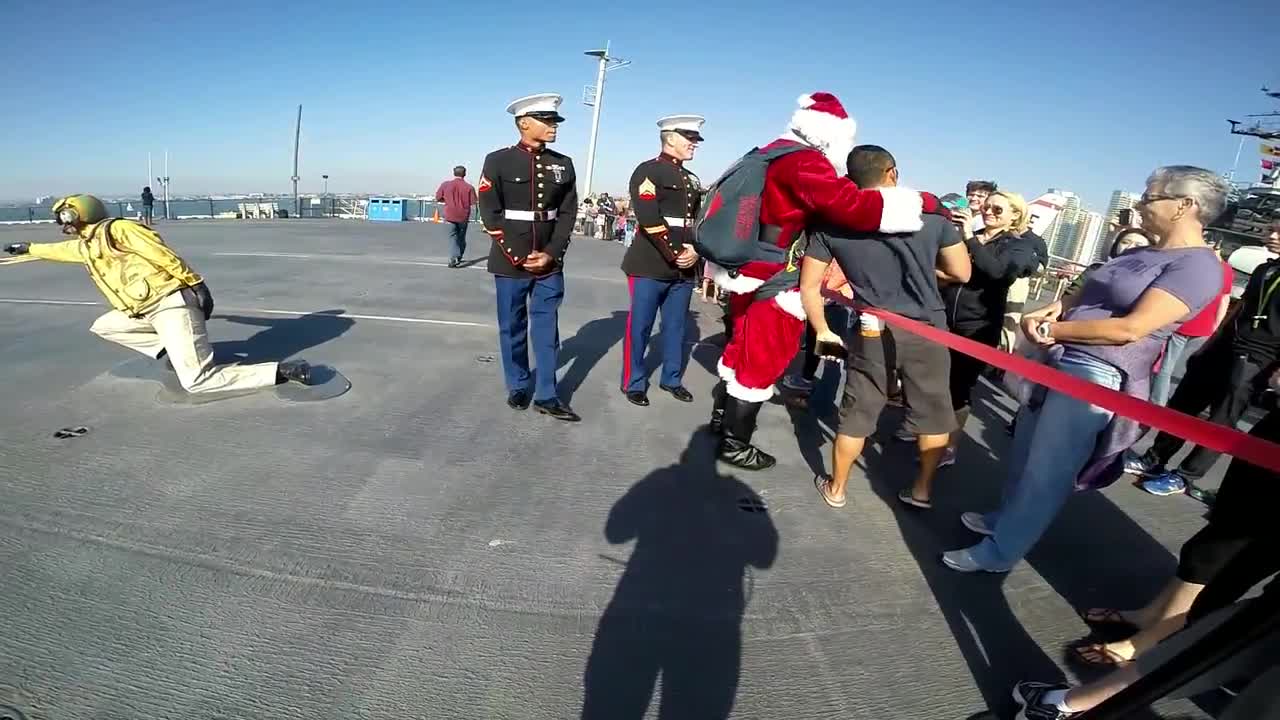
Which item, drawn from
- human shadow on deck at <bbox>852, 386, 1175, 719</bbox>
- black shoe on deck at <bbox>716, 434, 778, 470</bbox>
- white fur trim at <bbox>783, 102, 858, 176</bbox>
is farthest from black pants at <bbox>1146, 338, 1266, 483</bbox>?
white fur trim at <bbox>783, 102, 858, 176</bbox>

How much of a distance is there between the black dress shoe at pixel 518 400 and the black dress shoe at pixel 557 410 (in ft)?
0.26

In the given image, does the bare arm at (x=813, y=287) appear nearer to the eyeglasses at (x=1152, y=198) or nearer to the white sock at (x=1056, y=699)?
the eyeglasses at (x=1152, y=198)

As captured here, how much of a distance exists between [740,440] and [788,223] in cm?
119

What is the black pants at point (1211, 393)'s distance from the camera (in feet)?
12.2

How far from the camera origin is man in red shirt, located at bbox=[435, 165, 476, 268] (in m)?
9.64

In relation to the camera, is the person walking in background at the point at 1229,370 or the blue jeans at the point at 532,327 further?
→ the blue jeans at the point at 532,327

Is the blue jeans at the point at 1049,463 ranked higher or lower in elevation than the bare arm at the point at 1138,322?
lower

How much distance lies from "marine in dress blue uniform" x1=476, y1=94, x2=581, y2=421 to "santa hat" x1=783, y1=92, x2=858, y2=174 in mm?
1453

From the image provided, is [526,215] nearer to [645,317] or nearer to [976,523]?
[645,317]

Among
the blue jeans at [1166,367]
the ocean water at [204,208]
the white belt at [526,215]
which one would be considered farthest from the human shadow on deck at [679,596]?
the ocean water at [204,208]

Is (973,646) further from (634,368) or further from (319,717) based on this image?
(634,368)

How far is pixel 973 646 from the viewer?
6.90ft

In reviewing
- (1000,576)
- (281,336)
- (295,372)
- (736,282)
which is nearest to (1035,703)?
(1000,576)

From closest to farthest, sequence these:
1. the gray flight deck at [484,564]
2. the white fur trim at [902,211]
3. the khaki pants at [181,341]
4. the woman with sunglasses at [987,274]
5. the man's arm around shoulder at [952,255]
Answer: the gray flight deck at [484,564] → the white fur trim at [902,211] → the man's arm around shoulder at [952,255] → the woman with sunglasses at [987,274] → the khaki pants at [181,341]
